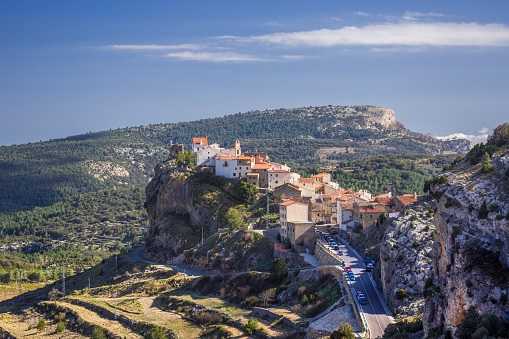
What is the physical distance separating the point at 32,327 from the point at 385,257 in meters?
41.7

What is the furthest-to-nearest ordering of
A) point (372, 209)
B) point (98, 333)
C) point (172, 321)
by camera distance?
1. point (372, 209)
2. point (98, 333)
3. point (172, 321)

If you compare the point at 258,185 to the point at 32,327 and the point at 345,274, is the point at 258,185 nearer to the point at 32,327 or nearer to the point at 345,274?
the point at 32,327

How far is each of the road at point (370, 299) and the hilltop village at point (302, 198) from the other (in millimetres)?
5711

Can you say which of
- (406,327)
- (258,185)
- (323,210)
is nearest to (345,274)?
(406,327)

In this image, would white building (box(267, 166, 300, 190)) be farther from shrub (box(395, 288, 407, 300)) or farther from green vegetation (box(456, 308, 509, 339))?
green vegetation (box(456, 308, 509, 339))

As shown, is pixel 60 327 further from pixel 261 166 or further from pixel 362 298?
pixel 261 166

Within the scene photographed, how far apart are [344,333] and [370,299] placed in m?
7.54

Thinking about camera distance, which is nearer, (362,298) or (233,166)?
(362,298)

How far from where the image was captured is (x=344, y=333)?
45406mm

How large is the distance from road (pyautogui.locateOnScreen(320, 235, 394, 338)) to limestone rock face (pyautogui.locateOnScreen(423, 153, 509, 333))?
9.14 meters

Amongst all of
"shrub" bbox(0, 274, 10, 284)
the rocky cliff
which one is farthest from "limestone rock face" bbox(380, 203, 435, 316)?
"shrub" bbox(0, 274, 10, 284)

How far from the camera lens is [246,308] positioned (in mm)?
64750

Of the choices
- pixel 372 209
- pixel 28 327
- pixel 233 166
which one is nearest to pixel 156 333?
pixel 28 327

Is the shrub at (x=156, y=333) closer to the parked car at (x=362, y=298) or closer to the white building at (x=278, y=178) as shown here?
the parked car at (x=362, y=298)
